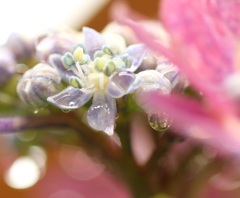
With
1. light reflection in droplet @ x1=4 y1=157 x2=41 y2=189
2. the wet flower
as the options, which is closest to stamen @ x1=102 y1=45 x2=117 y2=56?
the wet flower

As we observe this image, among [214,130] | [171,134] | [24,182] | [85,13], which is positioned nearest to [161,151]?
[171,134]

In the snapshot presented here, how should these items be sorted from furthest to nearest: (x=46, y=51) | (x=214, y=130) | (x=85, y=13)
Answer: (x=85, y=13)
(x=46, y=51)
(x=214, y=130)

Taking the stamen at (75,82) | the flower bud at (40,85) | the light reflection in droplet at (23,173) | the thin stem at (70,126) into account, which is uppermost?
the stamen at (75,82)

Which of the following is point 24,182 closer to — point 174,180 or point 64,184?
point 64,184

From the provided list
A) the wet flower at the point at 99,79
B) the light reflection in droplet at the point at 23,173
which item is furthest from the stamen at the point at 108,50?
the light reflection in droplet at the point at 23,173

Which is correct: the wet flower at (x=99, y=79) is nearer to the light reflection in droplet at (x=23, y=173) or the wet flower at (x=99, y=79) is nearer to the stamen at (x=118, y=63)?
the stamen at (x=118, y=63)

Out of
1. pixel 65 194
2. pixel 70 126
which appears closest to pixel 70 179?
pixel 65 194
